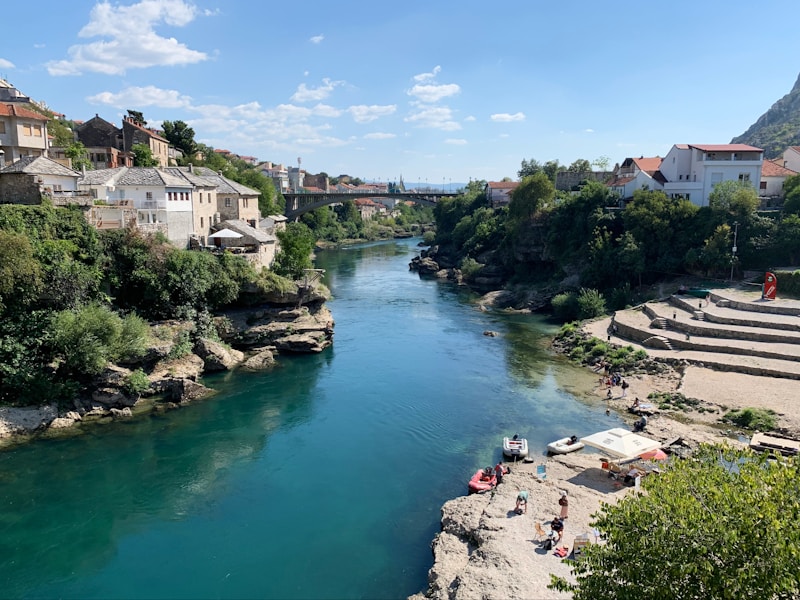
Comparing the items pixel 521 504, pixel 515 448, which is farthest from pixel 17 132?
pixel 521 504

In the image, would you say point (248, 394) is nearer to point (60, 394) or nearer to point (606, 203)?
point (60, 394)

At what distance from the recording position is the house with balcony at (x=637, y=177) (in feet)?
191

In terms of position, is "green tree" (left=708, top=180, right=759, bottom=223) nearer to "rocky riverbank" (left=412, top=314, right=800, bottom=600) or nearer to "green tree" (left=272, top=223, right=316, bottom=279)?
"rocky riverbank" (left=412, top=314, right=800, bottom=600)

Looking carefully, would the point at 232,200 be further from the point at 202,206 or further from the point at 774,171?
the point at 774,171

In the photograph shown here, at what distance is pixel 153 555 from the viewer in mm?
18453

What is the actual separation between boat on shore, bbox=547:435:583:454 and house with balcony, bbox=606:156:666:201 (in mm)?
39778

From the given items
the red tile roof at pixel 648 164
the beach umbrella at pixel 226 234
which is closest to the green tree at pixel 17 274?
the beach umbrella at pixel 226 234

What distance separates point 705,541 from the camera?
386 inches

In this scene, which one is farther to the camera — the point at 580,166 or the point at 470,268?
the point at 580,166

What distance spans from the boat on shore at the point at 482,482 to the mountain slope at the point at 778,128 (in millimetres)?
103309

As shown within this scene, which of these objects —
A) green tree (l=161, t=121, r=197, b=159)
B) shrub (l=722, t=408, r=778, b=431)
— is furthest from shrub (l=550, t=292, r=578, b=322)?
green tree (l=161, t=121, r=197, b=159)

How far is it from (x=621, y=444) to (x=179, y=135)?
7177 cm

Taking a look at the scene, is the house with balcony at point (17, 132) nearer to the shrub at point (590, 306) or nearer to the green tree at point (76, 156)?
the green tree at point (76, 156)

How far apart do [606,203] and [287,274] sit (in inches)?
1343
